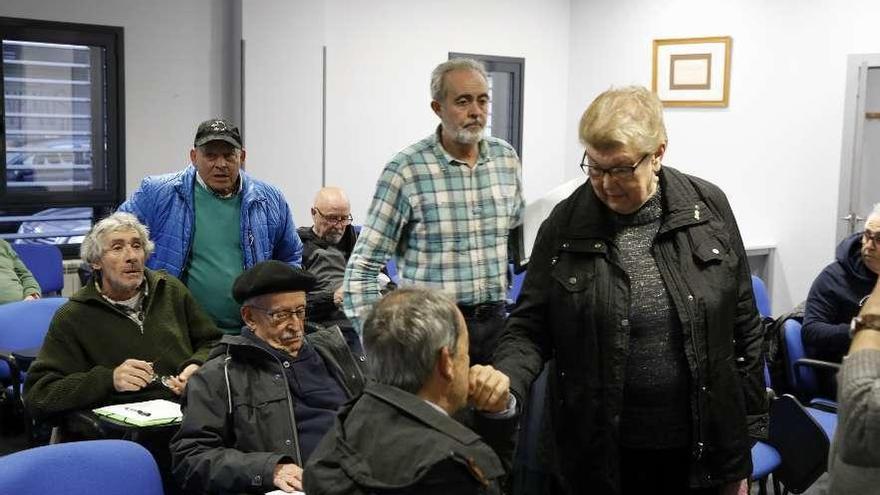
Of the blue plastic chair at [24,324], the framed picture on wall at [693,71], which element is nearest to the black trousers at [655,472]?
the blue plastic chair at [24,324]

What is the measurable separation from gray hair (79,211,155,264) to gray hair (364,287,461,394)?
1.83 m

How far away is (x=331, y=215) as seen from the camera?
4.87 metres

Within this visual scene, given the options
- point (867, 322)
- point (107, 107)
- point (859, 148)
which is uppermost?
point (107, 107)

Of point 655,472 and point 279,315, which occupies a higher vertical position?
point 279,315

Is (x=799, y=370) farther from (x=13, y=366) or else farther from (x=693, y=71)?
(x=693, y=71)

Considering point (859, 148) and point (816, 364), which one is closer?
point (816, 364)

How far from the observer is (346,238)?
4984 mm

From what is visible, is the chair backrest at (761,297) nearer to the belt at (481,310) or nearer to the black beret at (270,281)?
the belt at (481,310)

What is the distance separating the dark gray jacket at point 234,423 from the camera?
2.37 meters

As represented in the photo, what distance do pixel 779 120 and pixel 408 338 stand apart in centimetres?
598

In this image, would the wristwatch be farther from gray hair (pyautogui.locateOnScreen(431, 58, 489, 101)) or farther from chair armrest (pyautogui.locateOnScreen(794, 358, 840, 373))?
chair armrest (pyautogui.locateOnScreen(794, 358, 840, 373))

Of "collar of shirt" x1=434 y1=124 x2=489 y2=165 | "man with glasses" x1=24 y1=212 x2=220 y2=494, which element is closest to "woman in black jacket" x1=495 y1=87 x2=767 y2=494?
"collar of shirt" x1=434 y1=124 x2=489 y2=165

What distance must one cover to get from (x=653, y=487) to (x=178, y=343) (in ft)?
6.03

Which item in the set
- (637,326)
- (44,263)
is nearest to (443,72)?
(637,326)
